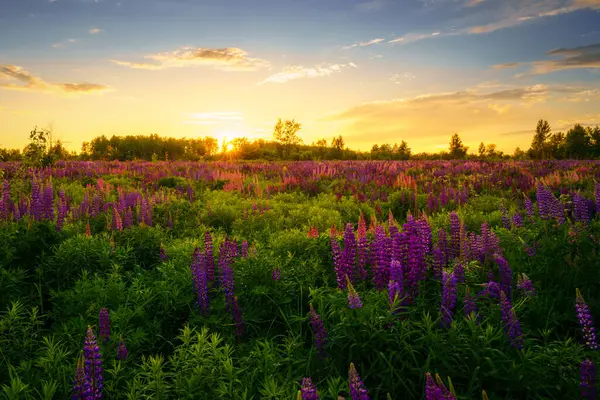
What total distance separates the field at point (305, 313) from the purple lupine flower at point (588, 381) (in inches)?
0.4

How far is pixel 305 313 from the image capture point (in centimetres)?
387

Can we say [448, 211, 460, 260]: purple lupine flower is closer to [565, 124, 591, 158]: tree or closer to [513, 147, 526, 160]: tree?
[513, 147, 526, 160]: tree

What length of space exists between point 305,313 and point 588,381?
2.24 metres

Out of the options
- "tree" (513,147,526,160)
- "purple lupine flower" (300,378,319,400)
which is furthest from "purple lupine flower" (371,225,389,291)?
"tree" (513,147,526,160)

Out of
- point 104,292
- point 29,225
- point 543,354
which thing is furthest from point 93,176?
point 543,354

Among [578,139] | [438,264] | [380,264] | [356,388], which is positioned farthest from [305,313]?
[578,139]

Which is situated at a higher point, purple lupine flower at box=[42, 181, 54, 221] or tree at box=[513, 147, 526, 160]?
tree at box=[513, 147, 526, 160]

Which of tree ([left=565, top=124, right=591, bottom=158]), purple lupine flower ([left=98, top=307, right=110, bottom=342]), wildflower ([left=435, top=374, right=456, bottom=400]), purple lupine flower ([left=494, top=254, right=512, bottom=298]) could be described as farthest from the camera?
tree ([left=565, top=124, right=591, bottom=158])

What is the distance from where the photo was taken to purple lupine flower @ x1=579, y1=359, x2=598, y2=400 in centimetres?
233

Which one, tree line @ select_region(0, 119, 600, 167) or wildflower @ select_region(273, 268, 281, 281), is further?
tree line @ select_region(0, 119, 600, 167)

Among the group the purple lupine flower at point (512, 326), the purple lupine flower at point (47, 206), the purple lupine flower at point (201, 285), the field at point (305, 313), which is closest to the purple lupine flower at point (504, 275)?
the field at point (305, 313)

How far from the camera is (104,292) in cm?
408

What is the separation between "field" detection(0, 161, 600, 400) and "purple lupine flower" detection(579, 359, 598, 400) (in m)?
0.01

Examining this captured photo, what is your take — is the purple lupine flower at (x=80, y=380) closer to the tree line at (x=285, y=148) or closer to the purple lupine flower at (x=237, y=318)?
the purple lupine flower at (x=237, y=318)
